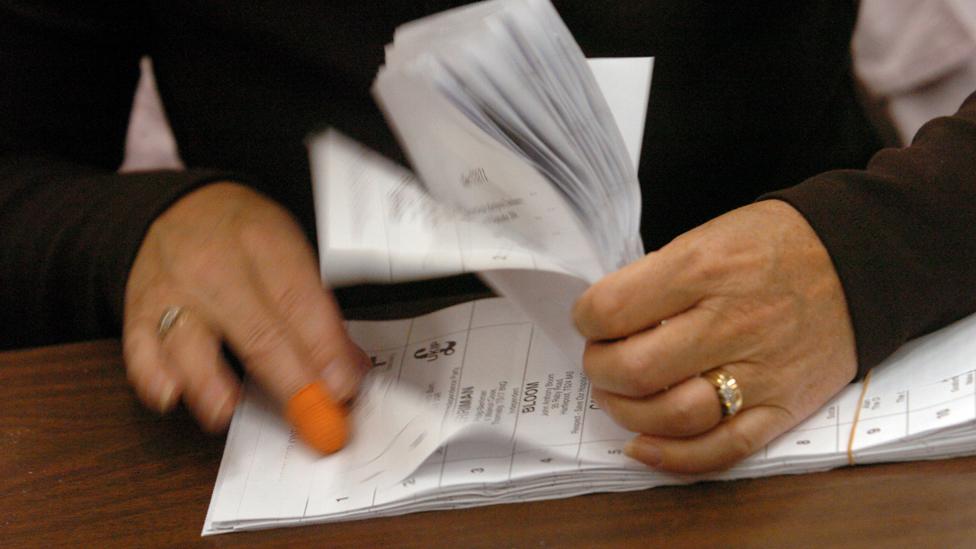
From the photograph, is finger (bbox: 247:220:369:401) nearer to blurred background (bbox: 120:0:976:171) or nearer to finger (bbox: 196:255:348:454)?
finger (bbox: 196:255:348:454)

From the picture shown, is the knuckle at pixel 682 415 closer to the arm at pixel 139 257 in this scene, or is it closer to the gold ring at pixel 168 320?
the arm at pixel 139 257

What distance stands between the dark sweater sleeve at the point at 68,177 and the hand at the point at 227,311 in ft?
0.14

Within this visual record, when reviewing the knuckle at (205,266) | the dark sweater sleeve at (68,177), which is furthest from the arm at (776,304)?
the dark sweater sleeve at (68,177)

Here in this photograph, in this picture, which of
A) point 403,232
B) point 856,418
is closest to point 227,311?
point 403,232

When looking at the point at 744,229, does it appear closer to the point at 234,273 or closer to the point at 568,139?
the point at 568,139

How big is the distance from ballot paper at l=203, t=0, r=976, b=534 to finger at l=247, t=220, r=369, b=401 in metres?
0.05

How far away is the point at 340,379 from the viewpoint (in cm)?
64

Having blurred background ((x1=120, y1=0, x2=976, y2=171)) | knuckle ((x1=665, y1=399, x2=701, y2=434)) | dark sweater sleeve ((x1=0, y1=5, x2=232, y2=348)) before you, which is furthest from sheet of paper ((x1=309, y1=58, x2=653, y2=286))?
blurred background ((x1=120, y1=0, x2=976, y2=171))

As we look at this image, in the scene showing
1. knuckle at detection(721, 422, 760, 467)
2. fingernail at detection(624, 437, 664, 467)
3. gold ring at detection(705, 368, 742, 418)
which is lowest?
fingernail at detection(624, 437, 664, 467)

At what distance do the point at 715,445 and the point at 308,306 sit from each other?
1.01 ft

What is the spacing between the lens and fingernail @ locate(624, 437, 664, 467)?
21.5 inches

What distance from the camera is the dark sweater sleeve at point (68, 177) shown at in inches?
30.8

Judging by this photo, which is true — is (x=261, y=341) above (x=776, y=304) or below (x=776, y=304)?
below

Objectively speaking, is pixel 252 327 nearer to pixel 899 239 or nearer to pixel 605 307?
pixel 605 307
